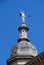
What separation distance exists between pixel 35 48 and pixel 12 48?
3.12m

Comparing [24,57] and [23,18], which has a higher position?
[23,18]

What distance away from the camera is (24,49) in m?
51.8

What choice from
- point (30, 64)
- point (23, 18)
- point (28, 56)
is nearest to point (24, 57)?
point (28, 56)

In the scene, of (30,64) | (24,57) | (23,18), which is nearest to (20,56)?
(24,57)

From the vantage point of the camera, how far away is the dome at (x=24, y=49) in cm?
5138

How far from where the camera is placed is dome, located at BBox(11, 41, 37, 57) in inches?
2023

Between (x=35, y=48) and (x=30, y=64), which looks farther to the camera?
(x=35, y=48)

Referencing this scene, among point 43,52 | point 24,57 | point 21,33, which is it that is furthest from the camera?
Result: point 21,33

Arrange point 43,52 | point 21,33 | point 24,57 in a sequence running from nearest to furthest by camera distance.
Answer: point 43,52, point 24,57, point 21,33

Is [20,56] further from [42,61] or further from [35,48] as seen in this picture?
[42,61]

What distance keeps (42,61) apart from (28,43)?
8.74 m

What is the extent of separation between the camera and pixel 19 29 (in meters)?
56.3

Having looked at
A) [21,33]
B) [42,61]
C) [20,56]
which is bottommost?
[42,61]

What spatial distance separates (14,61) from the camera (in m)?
50.8
